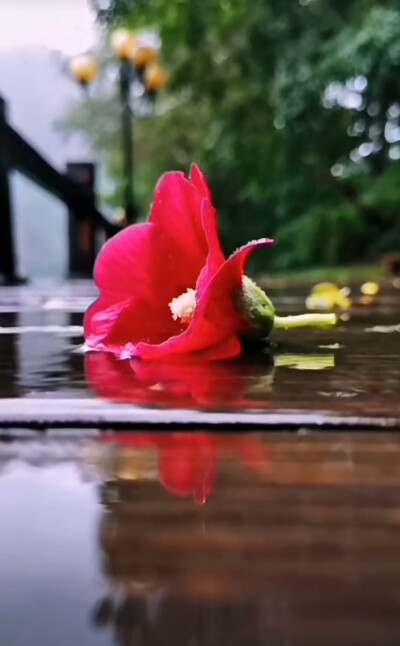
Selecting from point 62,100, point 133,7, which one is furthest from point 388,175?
point 62,100

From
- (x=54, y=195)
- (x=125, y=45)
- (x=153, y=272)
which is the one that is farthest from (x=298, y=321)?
(x=125, y=45)

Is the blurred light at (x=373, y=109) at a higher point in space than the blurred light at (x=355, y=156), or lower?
higher

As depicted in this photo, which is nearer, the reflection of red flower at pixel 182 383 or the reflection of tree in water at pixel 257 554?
the reflection of tree in water at pixel 257 554

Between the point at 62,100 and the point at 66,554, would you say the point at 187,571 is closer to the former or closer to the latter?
the point at 66,554

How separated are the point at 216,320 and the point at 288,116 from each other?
480 centimetres

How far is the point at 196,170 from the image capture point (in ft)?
1.41

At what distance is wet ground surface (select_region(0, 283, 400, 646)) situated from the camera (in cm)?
14

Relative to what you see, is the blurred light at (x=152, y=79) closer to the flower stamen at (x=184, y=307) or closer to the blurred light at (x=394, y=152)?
the blurred light at (x=394, y=152)

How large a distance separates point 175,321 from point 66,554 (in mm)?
284

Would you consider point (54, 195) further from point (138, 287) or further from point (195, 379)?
point (195, 379)

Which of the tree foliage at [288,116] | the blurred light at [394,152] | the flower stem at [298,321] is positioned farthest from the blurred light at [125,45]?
the flower stem at [298,321]

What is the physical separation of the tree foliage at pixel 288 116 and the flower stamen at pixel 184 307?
4111mm

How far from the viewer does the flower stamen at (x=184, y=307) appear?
0.44 metres

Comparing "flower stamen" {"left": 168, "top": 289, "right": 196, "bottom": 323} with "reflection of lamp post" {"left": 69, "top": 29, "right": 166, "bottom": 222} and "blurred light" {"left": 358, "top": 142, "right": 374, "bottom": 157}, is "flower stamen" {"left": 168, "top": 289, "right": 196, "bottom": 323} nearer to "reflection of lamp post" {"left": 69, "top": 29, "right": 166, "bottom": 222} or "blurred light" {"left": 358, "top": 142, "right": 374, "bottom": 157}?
"reflection of lamp post" {"left": 69, "top": 29, "right": 166, "bottom": 222}
